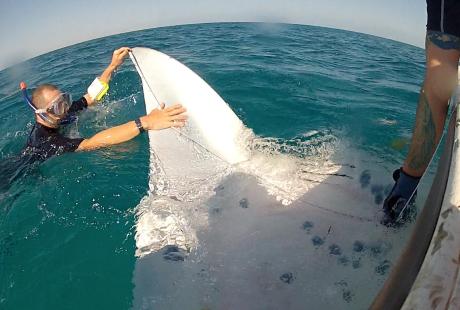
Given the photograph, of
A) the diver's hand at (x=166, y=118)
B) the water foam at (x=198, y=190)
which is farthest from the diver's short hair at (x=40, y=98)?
the water foam at (x=198, y=190)

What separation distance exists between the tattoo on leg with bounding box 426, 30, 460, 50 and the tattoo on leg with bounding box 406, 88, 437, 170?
362mm

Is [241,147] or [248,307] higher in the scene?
[241,147]

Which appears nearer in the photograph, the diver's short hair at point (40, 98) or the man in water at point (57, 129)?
the man in water at point (57, 129)

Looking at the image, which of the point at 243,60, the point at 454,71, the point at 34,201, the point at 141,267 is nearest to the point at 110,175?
the point at 34,201

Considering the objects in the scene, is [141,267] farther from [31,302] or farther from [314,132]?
[314,132]

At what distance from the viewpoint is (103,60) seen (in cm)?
1555

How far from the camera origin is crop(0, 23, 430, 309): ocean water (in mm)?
3117

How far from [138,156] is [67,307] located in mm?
3050

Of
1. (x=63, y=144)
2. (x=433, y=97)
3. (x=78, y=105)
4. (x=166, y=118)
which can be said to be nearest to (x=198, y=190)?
(x=166, y=118)

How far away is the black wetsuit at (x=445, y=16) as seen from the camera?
2379 millimetres

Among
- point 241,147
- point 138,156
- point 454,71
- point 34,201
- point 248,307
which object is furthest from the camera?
point 138,156

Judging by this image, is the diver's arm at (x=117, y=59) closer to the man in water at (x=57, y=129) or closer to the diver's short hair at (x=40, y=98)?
the man in water at (x=57, y=129)

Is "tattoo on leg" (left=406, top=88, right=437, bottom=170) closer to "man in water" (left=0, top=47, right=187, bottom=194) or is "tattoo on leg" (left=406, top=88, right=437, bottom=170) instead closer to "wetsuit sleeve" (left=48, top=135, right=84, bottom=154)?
"man in water" (left=0, top=47, right=187, bottom=194)

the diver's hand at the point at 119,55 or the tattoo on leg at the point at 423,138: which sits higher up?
the diver's hand at the point at 119,55
